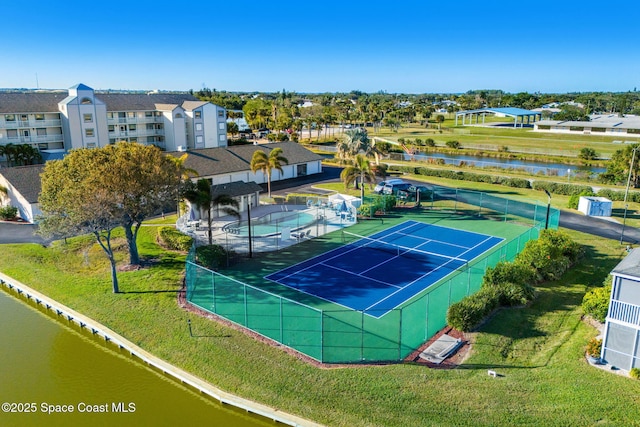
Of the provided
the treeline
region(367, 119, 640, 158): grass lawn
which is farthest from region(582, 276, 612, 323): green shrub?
the treeline

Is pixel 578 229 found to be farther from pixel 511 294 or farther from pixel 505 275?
pixel 511 294

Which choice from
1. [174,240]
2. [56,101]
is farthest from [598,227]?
[56,101]

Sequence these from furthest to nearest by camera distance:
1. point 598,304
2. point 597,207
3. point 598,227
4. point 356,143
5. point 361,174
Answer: point 356,143 < point 361,174 < point 597,207 < point 598,227 < point 598,304

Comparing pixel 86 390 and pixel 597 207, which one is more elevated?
pixel 597 207

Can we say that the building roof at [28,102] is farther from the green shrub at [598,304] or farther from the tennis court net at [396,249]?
the green shrub at [598,304]

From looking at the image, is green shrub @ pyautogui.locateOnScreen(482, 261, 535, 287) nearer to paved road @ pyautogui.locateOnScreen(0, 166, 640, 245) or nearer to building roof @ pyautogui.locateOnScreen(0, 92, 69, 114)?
paved road @ pyautogui.locateOnScreen(0, 166, 640, 245)

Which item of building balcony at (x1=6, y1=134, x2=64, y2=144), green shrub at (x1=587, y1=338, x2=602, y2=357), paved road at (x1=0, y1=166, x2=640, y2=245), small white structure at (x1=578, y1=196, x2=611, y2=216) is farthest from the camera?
building balcony at (x1=6, y1=134, x2=64, y2=144)

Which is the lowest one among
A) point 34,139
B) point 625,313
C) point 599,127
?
point 625,313
